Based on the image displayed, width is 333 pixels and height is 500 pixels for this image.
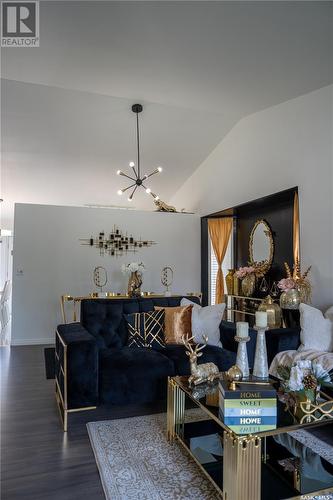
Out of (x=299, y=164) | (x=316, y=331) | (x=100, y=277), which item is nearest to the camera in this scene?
(x=316, y=331)

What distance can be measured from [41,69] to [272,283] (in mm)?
4189

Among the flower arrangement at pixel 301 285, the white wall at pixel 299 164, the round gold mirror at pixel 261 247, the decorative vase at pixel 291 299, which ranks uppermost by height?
the white wall at pixel 299 164

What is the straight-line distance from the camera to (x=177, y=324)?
3.39m

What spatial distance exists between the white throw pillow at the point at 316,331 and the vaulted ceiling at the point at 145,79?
253 centimetres

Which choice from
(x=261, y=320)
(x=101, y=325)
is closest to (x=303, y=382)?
(x=261, y=320)

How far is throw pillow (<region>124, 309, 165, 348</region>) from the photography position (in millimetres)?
3283

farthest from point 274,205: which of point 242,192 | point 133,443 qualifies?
point 133,443

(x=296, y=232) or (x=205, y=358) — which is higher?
(x=296, y=232)

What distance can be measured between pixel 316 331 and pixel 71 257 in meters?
4.32

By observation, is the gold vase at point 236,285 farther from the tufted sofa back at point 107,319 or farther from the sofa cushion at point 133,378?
the sofa cushion at point 133,378

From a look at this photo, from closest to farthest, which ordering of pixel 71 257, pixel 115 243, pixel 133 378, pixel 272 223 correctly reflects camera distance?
pixel 133 378 < pixel 272 223 < pixel 71 257 < pixel 115 243

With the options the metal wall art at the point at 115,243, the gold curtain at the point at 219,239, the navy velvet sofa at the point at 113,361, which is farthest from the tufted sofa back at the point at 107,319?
the gold curtain at the point at 219,239

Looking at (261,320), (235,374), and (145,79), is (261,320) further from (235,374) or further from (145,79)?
(145,79)

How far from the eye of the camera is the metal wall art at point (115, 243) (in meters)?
6.19
